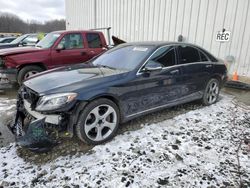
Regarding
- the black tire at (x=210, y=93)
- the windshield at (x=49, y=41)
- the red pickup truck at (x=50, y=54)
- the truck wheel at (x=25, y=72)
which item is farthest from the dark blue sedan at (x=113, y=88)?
the windshield at (x=49, y=41)

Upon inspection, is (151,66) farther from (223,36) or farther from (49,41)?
(223,36)

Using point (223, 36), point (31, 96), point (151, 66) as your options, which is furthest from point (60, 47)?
point (223, 36)

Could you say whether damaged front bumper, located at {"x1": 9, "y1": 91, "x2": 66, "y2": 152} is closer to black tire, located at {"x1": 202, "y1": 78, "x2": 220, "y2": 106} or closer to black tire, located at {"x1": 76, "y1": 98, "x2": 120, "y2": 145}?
black tire, located at {"x1": 76, "y1": 98, "x2": 120, "y2": 145}

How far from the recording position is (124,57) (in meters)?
3.68

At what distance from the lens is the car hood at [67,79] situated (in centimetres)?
275

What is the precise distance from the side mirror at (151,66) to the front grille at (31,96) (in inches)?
65.6

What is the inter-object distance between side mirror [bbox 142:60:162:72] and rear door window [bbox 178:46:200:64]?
2.54 feet

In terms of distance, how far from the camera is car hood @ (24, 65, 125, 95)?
2.75m

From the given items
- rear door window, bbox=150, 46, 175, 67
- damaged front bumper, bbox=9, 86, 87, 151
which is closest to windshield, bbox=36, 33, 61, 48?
damaged front bumper, bbox=9, 86, 87, 151

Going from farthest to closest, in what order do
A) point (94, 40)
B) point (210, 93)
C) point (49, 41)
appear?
point (94, 40), point (49, 41), point (210, 93)

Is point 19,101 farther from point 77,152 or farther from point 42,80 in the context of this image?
point 77,152

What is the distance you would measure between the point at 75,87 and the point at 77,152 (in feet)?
2.97

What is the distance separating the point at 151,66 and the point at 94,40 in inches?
145

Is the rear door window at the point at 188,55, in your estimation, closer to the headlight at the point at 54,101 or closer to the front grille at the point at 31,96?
the headlight at the point at 54,101
